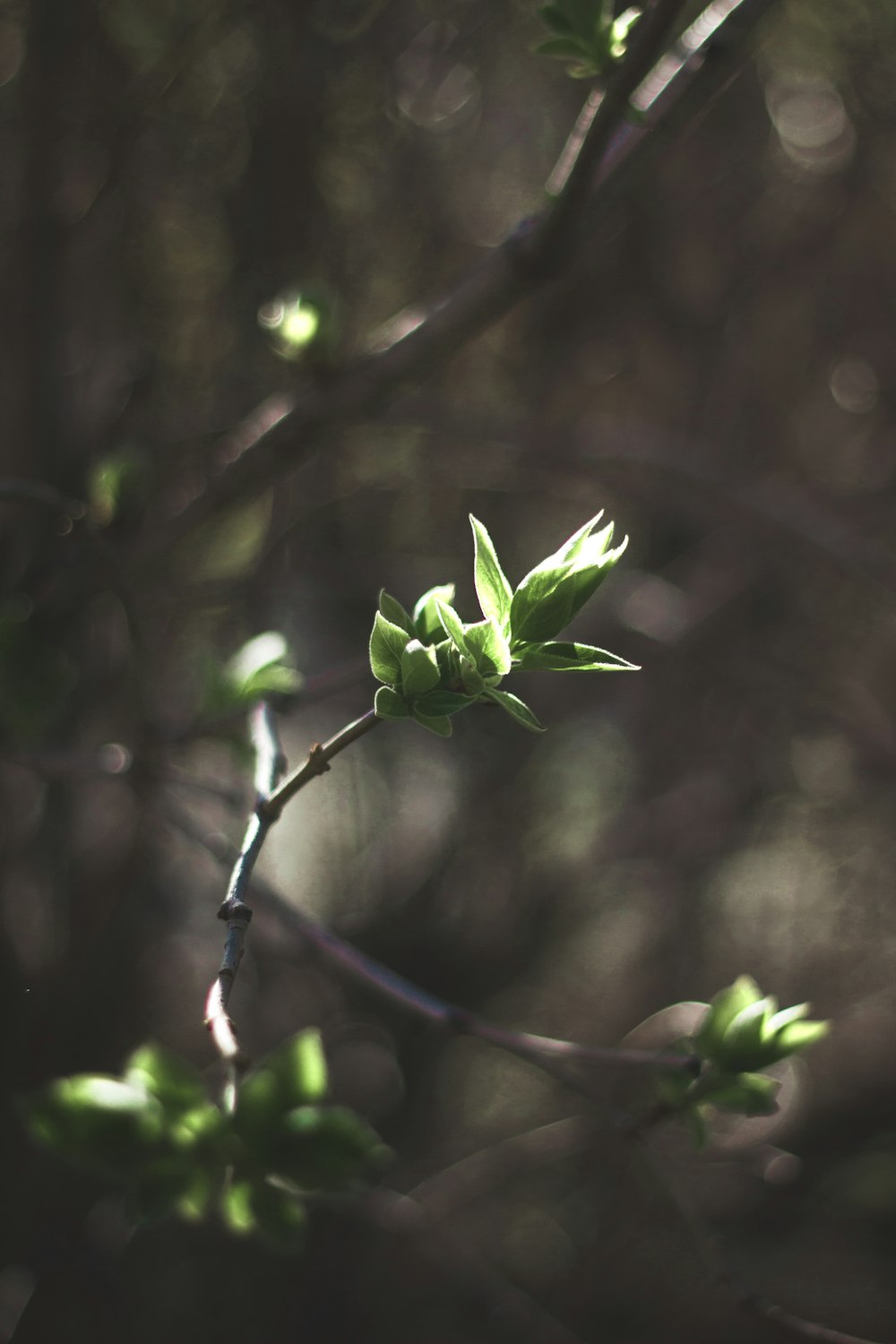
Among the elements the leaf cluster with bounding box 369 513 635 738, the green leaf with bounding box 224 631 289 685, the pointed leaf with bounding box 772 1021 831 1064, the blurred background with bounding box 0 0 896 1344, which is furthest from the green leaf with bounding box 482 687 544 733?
the blurred background with bounding box 0 0 896 1344

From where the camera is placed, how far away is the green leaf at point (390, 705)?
0.53 metres

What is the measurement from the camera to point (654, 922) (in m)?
2.14

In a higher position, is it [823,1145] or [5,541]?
[5,541]

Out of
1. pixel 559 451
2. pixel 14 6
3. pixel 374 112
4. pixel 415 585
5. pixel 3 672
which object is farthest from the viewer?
pixel 415 585

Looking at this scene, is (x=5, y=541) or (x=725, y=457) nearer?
(x=5, y=541)

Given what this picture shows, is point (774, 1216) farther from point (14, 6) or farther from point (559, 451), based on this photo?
point (14, 6)

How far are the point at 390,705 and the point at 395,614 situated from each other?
70 millimetres

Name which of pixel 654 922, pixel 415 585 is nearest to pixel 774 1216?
pixel 654 922

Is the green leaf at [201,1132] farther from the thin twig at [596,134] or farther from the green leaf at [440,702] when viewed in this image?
the thin twig at [596,134]

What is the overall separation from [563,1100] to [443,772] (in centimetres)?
68

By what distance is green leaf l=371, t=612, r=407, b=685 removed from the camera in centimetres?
55

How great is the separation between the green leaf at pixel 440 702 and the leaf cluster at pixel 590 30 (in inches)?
21.1

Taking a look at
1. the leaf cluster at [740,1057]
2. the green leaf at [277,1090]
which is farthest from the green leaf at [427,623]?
the leaf cluster at [740,1057]

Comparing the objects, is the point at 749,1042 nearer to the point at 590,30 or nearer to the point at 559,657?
the point at 559,657
